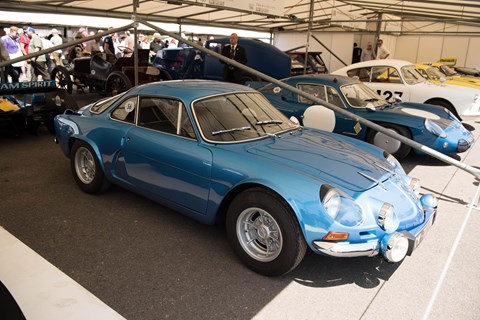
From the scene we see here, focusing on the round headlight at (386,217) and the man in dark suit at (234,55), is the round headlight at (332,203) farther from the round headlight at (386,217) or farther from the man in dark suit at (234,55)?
the man in dark suit at (234,55)

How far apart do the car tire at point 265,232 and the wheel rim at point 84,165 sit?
6.58ft

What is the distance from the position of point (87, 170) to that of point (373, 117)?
13.6ft

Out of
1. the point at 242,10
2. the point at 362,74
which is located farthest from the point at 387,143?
the point at 242,10

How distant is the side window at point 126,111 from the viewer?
12.1 ft

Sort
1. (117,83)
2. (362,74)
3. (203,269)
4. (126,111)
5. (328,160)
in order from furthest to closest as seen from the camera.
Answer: (117,83) → (362,74) → (126,111) → (328,160) → (203,269)

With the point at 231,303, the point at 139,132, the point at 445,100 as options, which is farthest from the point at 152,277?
the point at 445,100

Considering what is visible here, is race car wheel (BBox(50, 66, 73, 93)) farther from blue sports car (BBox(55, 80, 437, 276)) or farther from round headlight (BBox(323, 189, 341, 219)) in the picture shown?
round headlight (BBox(323, 189, 341, 219))

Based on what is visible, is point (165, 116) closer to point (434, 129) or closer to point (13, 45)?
point (434, 129)

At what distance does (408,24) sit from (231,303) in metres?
24.2

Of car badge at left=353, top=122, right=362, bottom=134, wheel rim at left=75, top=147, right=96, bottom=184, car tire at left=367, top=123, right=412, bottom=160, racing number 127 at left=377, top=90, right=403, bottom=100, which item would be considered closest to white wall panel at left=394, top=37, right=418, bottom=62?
racing number 127 at left=377, top=90, right=403, bottom=100

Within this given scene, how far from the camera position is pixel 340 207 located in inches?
99.2

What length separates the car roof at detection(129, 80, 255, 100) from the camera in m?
3.42

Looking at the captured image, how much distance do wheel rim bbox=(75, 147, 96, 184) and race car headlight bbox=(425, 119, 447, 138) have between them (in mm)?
4618

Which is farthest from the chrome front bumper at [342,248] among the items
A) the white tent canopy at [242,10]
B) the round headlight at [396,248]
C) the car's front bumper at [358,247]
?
the white tent canopy at [242,10]
